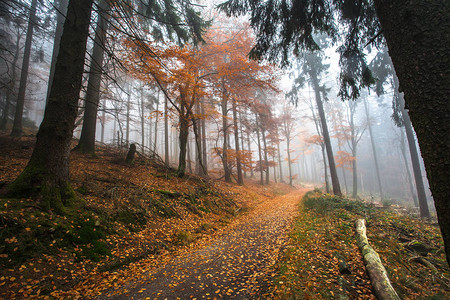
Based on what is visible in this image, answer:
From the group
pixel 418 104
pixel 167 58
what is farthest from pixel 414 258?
pixel 167 58

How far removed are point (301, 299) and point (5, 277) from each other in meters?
3.87

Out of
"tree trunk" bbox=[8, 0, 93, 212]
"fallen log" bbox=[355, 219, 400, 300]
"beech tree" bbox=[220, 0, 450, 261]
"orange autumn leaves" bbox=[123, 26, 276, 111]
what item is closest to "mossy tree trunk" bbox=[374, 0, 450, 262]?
"beech tree" bbox=[220, 0, 450, 261]

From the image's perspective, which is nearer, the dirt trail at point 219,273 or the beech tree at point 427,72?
the beech tree at point 427,72

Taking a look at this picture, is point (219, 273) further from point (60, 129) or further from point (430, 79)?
point (60, 129)

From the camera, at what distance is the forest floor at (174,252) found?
2549 millimetres

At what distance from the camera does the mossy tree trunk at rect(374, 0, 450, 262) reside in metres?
1.50

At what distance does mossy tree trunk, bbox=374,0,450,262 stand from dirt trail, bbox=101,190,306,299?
2485mm

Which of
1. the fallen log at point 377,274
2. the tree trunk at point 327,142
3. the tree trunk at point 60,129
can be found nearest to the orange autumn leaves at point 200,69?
the tree trunk at point 60,129

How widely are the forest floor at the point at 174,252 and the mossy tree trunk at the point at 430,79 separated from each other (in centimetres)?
194

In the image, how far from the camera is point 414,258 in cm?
345

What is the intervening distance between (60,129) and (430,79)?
5.71 m

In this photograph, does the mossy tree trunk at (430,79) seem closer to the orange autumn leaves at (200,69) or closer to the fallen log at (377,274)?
the fallen log at (377,274)

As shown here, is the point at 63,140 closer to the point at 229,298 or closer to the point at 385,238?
the point at 229,298

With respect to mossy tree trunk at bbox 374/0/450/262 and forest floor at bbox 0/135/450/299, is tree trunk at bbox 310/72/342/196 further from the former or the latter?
mossy tree trunk at bbox 374/0/450/262
